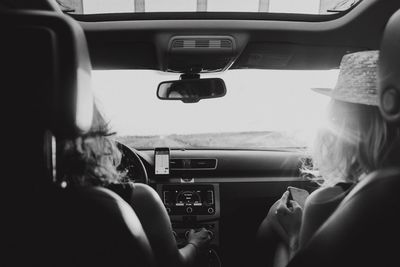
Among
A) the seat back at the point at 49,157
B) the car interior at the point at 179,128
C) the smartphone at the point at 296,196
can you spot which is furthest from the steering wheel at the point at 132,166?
the seat back at the point at 49,157

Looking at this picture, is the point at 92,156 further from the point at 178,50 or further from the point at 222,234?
the point at 222,234

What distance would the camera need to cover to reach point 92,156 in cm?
228

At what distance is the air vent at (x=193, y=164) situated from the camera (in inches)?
189

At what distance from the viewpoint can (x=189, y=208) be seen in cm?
466

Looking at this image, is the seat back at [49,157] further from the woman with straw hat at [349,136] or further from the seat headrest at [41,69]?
the woman with straw hat at [349,136]

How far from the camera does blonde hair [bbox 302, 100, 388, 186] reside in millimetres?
2012

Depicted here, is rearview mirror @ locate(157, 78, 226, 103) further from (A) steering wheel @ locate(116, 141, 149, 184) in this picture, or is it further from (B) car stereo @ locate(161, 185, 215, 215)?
(B) car stereo @ locate(161, 185, 215, 215)

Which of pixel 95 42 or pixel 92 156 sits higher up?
pixel 95 42

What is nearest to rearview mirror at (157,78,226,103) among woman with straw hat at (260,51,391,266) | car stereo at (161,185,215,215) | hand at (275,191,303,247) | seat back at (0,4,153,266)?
car stereo at (161,185,215,215)

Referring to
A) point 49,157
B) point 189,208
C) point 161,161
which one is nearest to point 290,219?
point 49,157

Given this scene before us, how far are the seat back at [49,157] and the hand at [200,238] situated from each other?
185cm

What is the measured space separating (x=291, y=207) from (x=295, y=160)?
6.23 feet

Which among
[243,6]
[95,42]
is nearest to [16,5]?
[95,42]

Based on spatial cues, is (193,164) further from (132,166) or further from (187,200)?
(132,166)
